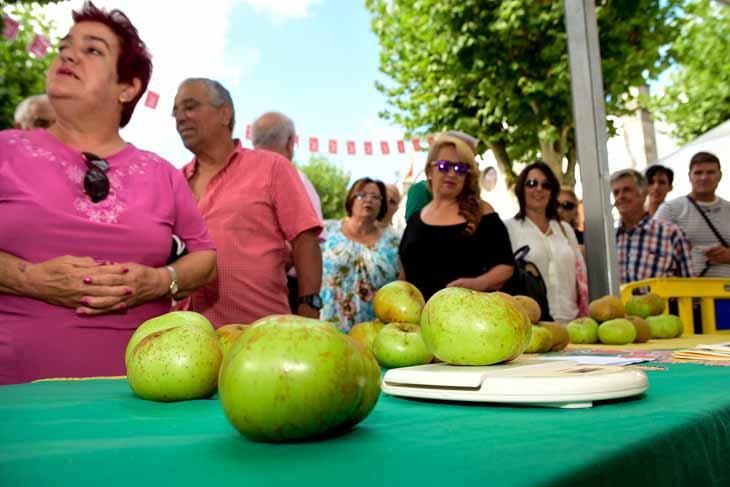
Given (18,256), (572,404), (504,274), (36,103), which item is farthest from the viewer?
(36,103)

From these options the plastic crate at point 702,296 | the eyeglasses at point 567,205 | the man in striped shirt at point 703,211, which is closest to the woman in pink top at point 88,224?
the plastic crate at point 702,296

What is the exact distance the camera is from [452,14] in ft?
44.0

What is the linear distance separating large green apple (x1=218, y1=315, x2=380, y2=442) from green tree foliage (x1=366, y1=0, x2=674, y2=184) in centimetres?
1250

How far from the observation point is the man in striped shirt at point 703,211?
5.49m

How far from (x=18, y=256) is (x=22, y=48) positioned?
A: 2033 cm

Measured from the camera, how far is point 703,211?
18.3 feet

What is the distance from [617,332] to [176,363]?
5.91 feet

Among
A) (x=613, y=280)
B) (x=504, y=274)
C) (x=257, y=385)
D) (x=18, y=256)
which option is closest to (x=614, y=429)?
(x=257, y=385)

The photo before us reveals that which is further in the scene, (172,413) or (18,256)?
(18,256)

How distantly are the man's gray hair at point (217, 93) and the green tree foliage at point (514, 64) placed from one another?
10235 mm

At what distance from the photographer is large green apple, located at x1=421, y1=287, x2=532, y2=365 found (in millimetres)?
1143

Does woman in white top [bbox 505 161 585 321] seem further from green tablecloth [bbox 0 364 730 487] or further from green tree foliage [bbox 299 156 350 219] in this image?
green tree foliage [bbox 299 156 350 219]

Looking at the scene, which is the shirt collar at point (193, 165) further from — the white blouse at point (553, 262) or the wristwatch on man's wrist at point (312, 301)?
the white blouse at point (553, 262)

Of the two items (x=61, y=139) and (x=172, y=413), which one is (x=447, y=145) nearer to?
(x=61, y=139)
